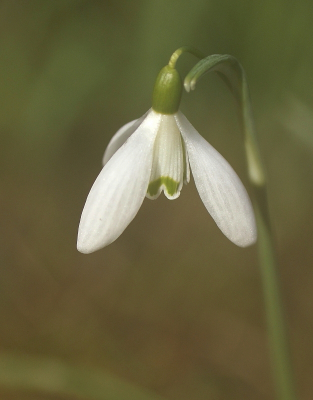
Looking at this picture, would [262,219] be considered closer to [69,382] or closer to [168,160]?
[168,160]

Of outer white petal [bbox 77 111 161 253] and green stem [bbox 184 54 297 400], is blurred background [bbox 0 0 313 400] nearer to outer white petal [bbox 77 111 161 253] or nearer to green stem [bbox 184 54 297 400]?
green stem [bbox 184 54 297 400]

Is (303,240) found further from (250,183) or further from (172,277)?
(250,183)

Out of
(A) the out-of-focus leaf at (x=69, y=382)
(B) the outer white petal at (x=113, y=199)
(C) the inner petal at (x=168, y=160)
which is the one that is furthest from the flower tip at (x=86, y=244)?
(A) the out-of-focus leaf at (x=69, y=382)

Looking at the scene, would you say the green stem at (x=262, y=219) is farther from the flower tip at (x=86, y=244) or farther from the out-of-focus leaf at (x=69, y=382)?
the out-of-focus leaf at (x=69, y=382)

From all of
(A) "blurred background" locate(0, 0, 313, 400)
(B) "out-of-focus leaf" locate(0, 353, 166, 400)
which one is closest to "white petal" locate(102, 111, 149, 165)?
(B) "out-of-focus leaf" locate(0, 353, 166, 400)

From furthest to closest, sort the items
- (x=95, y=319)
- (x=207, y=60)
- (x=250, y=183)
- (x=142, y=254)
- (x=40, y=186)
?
(x=40, y=186)
(x=142, y=254)
(x=95, y=319)
(x=250, y=183)
(x=207, y=60)

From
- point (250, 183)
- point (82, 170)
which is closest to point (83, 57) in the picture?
point (82, 170)
